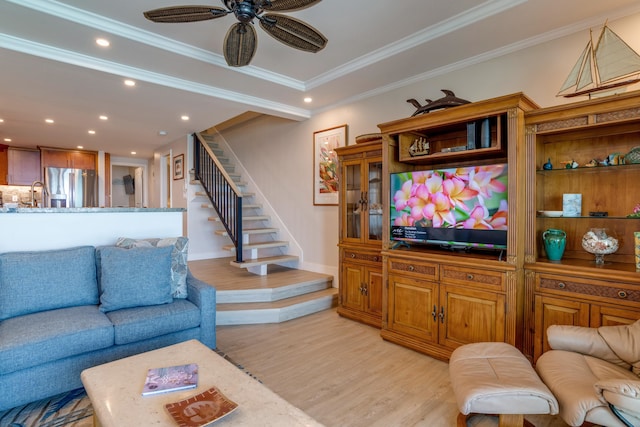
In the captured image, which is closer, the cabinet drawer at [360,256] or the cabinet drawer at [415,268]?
the cabinet drawer at [415,268]

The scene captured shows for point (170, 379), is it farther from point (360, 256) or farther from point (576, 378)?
point (360, 256)

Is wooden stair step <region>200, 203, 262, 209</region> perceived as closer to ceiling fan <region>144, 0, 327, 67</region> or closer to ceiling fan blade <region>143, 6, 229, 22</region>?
ceiling fan <region>144, 0, 327, 67</region>

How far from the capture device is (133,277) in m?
2.62

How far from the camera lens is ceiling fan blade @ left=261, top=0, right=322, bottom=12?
1818 millimetres

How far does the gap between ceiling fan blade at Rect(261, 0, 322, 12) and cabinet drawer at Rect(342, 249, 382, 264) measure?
2502 mm

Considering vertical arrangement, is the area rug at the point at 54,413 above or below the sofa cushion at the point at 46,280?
below

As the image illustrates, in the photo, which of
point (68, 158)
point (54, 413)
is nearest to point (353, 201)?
point (54, 413)

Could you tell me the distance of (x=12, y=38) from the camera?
2830 millimetres

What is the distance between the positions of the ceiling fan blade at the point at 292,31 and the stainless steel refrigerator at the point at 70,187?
25.1 ft

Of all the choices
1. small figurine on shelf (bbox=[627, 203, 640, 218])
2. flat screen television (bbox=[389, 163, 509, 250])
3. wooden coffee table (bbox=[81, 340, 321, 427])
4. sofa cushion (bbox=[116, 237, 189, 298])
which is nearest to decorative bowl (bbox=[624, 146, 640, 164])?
small figurine on shelf (bbox=[627, 203, 640, 218])

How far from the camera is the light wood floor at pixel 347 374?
2082mm

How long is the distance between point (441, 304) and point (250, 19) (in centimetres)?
264

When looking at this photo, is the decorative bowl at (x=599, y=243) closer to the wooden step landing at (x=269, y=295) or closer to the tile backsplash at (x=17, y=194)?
the wooden step landing at (x=269, y=295)

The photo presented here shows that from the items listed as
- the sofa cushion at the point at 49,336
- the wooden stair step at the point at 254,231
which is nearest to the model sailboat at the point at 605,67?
the sofa cushion at the point at 49,336
